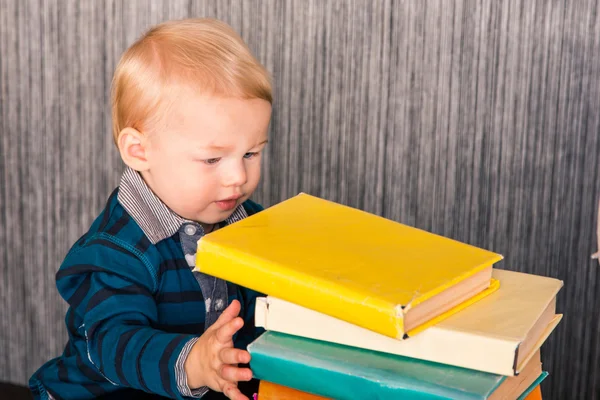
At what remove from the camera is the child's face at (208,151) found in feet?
2.66

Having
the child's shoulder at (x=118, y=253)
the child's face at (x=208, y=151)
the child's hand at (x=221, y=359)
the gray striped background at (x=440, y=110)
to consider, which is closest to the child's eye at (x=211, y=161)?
the child's face at (x=208, y=151)

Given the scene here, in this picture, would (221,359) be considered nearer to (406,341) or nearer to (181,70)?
Answer: (406,341)

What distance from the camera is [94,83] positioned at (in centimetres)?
137

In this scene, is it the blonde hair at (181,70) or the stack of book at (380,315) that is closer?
the stack of book at (380,315)

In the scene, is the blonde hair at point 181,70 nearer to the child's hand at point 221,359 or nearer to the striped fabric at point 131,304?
the striped fabric at point 131,304

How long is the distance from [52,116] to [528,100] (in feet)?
2.62

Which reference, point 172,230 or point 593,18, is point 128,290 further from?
point 593,18

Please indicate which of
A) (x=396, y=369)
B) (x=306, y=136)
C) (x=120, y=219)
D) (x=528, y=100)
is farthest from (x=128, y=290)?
(x=528, y=100)

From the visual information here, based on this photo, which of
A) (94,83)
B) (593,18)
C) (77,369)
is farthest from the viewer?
(94,83)

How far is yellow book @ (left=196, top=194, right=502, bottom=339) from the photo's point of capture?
552mm

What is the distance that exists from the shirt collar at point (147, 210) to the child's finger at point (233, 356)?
238 mm

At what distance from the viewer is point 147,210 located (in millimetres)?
860

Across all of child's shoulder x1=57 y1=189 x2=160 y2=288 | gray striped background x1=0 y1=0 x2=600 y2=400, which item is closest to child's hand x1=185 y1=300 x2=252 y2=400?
child's shoulder x1=57 y1=189 x2=160 y2=288

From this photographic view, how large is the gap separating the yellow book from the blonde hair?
0.17m
